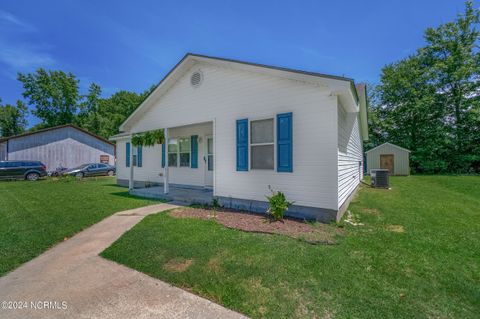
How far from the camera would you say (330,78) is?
5.13 m

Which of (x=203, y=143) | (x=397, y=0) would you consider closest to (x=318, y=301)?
(x=203, y=143)

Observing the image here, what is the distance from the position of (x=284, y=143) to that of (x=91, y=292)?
4787 millimetres

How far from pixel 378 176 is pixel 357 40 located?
6.70 meters

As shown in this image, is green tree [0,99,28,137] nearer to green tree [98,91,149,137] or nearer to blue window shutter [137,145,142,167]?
green tree [98,91,149,137]

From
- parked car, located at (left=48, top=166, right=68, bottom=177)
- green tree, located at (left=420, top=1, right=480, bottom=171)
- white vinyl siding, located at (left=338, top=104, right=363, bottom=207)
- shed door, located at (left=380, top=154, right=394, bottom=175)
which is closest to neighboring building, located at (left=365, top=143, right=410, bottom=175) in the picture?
shed door, located at (left=380, top=154, right=394, bottom=175)

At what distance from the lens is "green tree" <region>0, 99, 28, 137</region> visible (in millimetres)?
36906

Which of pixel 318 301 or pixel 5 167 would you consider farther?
pixel 5 167

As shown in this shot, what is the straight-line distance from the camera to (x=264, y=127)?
635 cm

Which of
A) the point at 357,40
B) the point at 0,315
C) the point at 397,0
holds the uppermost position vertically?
the point at 397,0

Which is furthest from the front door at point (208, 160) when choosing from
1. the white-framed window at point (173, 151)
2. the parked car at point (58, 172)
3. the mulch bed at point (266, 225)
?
the parked car at point (58, 172)

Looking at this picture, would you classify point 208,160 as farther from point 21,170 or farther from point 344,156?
point 21,170

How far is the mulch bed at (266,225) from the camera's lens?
175 inches

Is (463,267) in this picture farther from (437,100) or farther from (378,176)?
(437,100)

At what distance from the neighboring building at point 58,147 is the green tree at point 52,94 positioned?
16.2 meters
